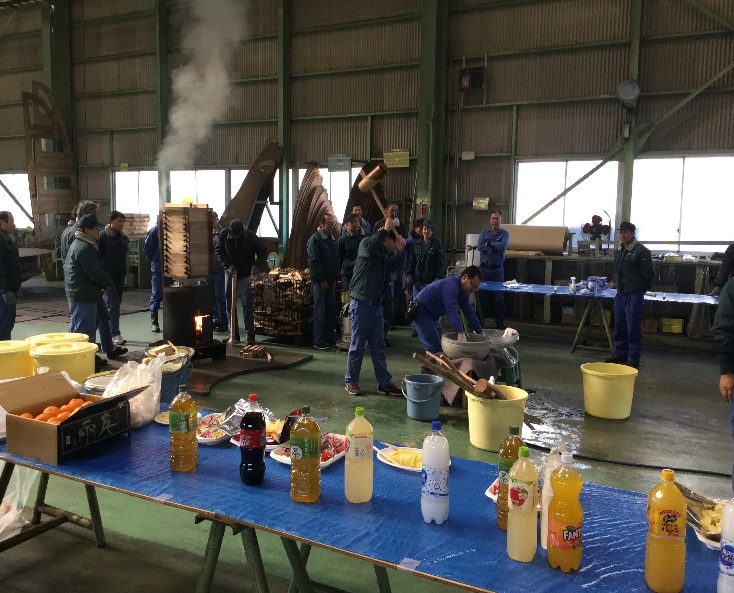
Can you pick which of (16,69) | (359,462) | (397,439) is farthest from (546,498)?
(16,69)

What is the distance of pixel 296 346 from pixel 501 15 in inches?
291

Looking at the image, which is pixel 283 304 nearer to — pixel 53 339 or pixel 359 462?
pixel 53 339

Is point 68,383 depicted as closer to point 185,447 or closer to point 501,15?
point 185,447

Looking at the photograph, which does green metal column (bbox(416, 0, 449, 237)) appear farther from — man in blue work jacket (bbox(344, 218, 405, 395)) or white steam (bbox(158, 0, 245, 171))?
man in blue work jacket (bbox(344, 218, 405, 395))

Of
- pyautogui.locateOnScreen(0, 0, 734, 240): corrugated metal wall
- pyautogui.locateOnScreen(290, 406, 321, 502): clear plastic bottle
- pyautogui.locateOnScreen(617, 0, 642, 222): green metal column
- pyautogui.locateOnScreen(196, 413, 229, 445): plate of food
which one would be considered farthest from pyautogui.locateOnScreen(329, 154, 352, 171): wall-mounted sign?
pyautogui.locateOnScreen(290, 406, 321, 502): clear plastic bottle

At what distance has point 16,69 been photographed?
16.8 metres

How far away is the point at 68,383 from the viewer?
2.99 metres

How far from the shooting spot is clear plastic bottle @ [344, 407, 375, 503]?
2209mm

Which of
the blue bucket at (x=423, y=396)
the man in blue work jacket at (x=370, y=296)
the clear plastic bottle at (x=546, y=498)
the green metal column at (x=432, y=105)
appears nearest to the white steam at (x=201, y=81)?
the green metal column at (x=432, y=105)

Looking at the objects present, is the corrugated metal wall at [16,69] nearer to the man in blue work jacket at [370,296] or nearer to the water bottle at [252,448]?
the man in blue work jacket at [370,296]

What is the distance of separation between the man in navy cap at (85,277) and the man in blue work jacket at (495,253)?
5.58m

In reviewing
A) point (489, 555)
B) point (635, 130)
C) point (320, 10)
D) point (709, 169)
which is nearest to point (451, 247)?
point (635, 130)

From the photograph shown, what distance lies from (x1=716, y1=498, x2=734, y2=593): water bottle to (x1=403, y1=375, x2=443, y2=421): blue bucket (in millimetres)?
3783

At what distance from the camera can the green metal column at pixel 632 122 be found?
10242 millimetres
